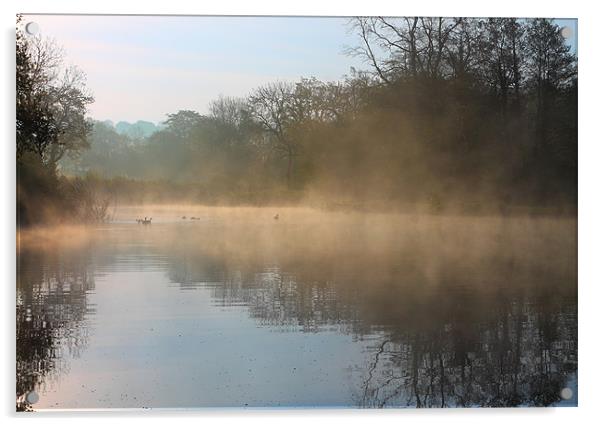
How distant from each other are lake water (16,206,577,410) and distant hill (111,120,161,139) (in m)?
0.55

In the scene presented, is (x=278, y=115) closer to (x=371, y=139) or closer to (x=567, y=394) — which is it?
(x=371, y=139)

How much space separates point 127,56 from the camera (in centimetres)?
589

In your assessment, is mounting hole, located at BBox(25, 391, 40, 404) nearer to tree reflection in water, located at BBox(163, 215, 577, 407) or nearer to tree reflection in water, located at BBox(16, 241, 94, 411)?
tree reflection in water, located at BBox(16, 241, 94, 411)

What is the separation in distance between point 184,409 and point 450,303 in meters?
1.94

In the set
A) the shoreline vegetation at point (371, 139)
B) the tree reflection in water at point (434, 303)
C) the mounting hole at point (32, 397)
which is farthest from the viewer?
the shoreline vegetation at point (371, 139)

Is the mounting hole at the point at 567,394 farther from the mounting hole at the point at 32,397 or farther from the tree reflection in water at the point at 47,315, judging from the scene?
the mounting hole at the point at 32,397

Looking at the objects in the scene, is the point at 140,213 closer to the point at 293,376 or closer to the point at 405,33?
the point at 293,376

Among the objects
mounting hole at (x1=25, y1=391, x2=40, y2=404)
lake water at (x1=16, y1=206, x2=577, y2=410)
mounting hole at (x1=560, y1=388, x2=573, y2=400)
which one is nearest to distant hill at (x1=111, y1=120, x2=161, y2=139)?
lake water at (x1=16, y1=206, x2=577, y2=410)

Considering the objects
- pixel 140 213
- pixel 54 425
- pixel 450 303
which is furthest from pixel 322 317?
pixel 54 425

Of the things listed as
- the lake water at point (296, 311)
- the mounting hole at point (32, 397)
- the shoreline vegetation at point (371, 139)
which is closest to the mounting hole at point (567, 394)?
the lake water at point (296, 311)
